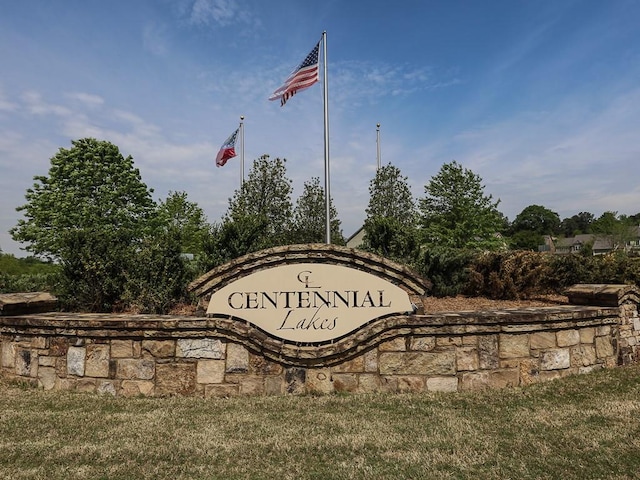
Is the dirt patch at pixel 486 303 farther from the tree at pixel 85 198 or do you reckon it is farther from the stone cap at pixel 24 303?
the tree at pixel 85 198

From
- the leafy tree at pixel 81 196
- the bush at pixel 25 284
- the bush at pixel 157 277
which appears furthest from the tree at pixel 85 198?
the bush at pixel 157 277

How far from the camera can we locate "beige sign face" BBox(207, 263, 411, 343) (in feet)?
17.5

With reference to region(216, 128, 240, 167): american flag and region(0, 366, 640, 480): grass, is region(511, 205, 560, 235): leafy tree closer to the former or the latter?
region(216, 128, 240, 167): american flag

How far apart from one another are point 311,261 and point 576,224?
137383mm

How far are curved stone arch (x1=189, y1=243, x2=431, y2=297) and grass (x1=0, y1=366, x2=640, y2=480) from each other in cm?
148

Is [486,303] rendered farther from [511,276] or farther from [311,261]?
[311,261]

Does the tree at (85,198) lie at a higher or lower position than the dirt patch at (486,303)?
higher

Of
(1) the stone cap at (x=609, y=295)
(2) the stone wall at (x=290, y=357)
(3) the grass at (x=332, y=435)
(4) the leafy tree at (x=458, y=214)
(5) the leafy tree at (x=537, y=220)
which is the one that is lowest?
(3) the grass at (x=332, y=435)

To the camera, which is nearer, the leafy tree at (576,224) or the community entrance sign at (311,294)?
the community entrance sign at (311,294)

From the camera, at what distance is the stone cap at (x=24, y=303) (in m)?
5.80

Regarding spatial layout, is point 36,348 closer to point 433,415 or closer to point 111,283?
point 111,283

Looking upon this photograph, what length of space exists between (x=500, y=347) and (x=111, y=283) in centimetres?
824

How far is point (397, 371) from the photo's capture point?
16.8ft

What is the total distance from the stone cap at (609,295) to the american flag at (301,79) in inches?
354
